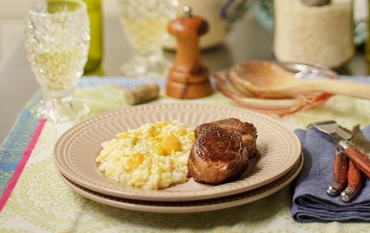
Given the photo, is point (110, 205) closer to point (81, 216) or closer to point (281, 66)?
point (81, 216)

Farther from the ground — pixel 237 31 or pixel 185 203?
pixel 185 203

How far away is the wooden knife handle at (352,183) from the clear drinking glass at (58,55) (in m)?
0.69

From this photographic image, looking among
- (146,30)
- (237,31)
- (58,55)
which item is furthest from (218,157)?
(237,31)

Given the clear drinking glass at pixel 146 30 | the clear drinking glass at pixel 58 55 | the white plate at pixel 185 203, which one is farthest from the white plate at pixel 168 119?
the clear drinking glass at pixel 146 30

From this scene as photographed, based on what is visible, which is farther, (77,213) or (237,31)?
(237,31)

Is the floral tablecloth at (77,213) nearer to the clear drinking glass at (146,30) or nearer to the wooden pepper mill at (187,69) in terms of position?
the wooden pepper mill at (187,69)

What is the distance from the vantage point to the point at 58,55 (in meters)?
1.39

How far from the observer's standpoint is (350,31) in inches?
65.7

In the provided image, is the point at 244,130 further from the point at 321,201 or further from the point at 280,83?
the point at 280,83

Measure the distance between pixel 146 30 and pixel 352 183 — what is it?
96cm

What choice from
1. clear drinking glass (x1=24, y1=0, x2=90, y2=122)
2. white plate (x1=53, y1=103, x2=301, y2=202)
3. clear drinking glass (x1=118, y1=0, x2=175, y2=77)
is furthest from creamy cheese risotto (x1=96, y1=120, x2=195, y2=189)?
clear drinking glass (x1=118, y1=0, x2=175, y2=77)

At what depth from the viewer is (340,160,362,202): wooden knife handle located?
950mm

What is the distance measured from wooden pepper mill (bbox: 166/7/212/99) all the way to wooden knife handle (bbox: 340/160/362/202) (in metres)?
0.60

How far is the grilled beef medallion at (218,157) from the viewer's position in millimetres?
958
